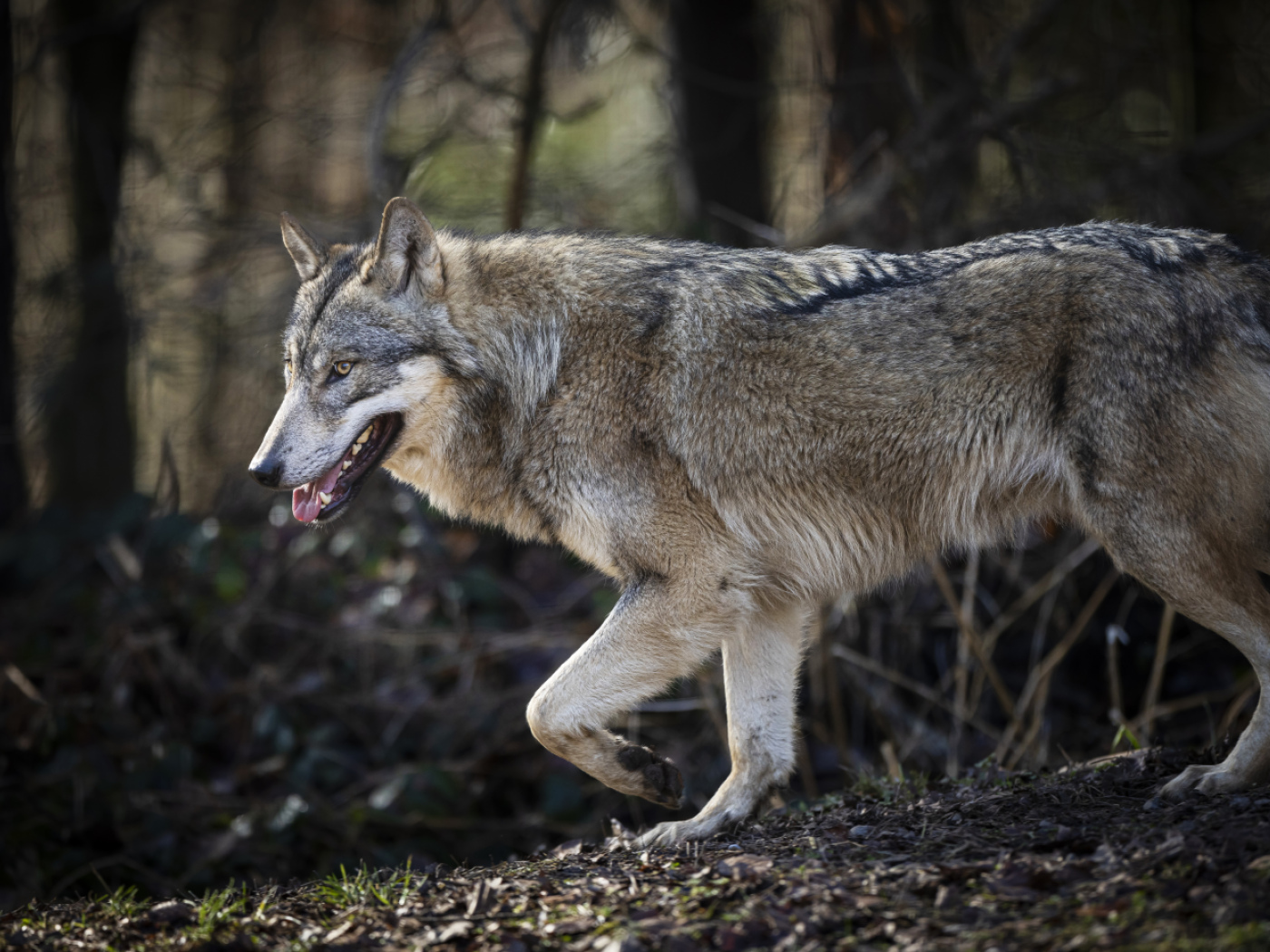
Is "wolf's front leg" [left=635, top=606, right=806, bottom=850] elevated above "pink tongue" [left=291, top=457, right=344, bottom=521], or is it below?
below

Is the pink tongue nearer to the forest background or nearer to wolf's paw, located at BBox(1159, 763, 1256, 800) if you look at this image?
the forest background

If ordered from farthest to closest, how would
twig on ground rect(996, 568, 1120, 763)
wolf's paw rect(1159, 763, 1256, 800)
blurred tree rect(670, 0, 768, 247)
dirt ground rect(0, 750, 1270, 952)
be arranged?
blurred tree rect(670, 0, 768, 247)
twig on ground rect(996, 568, 1120, 763)
wolf's paw rect(1159, 763, 1256, 800)
dirt ground rect(0, 750, 1270, 952)

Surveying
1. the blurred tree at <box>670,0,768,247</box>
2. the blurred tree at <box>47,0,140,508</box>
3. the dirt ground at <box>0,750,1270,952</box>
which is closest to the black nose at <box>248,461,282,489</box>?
the dirt ground at <box>0,750,1270,952</box>

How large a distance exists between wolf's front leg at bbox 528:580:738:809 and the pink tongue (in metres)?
1.19

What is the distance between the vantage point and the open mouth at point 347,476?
4.27 meters

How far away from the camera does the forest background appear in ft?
21.3

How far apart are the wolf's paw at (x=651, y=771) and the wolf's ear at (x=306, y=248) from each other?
2.52 meters

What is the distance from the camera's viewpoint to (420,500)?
8.49 m

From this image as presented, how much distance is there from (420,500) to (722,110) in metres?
4.61

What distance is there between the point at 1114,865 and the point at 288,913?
100.0 inches

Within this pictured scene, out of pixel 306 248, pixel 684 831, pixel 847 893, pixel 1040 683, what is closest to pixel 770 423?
pixel 684 831

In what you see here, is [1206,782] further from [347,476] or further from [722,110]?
[722,110]

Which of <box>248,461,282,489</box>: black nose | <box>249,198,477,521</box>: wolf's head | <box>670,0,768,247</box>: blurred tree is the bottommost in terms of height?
<box>248,461,282,489</box>: black nose

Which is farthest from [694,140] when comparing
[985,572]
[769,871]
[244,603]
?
[769,871]
